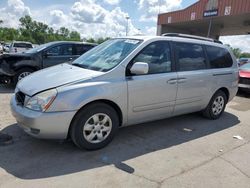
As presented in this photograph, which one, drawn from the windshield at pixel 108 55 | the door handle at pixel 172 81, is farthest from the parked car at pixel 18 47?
the door handle at pixel 172 81

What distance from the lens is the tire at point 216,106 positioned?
17.8 feet

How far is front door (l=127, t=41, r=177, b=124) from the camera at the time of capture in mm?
3908

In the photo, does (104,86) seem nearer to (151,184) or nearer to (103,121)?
(103,121)

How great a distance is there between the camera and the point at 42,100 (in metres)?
3.25

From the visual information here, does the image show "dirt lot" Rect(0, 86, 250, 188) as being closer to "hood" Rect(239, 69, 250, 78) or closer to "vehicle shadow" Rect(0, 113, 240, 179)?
"vehicle shadow" Rect(0, 113, 240, 179)

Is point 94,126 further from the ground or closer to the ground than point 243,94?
further from the ground

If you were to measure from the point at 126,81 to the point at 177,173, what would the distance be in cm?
152

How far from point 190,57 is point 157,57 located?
35.6 inches

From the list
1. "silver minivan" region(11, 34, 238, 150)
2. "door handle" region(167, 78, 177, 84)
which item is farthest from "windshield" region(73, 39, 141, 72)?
"door handle" region(167, 78, 177, 84)

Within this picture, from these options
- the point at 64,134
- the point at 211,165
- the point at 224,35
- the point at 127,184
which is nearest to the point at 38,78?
the point at 64,134

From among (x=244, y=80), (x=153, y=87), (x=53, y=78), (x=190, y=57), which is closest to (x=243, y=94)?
(x=244, y=80)

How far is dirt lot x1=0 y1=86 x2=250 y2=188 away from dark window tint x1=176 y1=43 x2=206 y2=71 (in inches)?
50.3

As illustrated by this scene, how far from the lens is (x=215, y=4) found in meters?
18.8

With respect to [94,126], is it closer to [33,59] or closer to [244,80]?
[33,59]
